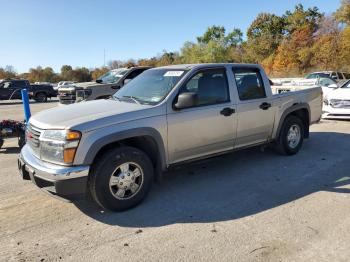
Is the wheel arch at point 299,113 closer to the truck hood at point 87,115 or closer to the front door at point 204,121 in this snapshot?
the front door at point 204,121

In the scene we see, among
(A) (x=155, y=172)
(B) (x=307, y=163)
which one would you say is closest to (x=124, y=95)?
(A) (x=155, y=172)

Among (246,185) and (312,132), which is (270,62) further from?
(246,185)

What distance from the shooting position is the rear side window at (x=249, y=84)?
19.0 ft

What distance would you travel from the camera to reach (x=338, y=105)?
10836mm

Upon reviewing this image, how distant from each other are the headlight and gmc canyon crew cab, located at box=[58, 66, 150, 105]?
25.5 feet

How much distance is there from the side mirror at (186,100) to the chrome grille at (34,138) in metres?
1.75

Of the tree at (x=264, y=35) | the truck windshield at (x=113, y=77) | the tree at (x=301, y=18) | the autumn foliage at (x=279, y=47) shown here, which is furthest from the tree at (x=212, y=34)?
the truck windshield at (x=113, y=77)

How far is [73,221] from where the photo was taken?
418cm

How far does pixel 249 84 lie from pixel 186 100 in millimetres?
1749

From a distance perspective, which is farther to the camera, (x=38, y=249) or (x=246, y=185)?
(x=246, y=185)

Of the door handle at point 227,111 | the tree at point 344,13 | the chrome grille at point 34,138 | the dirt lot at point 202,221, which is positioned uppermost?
the tree at point 344,13

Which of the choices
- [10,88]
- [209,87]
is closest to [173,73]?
[209,87]

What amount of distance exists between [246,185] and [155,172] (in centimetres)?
141

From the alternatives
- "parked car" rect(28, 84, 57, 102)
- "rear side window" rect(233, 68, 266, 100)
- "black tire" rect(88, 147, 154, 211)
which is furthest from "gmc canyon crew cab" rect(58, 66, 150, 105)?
"parked car" rect(28, 84, 57, 102)
